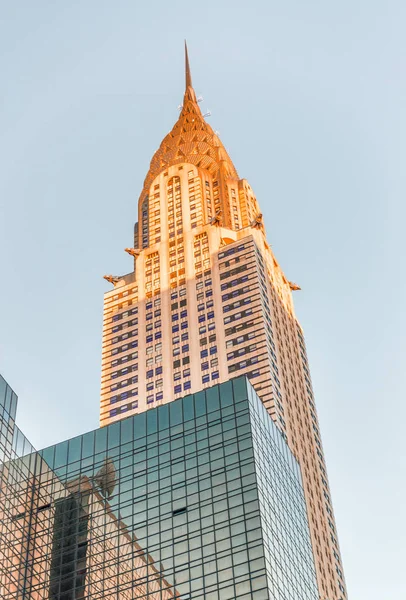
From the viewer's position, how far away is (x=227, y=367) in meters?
139

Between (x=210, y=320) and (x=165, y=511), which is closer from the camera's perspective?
(x=165, y=511)

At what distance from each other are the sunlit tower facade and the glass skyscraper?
25.5 meters

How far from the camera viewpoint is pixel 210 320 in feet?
481

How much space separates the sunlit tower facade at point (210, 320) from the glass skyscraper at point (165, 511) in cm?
2550

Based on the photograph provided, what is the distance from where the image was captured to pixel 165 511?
10056 centimetres

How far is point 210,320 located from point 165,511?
4895 centimetres

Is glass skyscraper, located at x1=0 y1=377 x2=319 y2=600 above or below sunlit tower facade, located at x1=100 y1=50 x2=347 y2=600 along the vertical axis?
below

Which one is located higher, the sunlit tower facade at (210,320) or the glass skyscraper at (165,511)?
the sunlit tower facade at (210,320)

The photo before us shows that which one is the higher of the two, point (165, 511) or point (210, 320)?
point (210, 320)

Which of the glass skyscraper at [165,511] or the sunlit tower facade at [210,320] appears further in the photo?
the sunlit tower facade at [210,320]

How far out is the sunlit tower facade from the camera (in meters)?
139

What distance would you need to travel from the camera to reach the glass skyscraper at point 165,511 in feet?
309

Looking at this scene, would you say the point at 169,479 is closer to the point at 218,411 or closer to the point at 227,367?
the point at 218,411

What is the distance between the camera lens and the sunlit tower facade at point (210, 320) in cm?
13862
